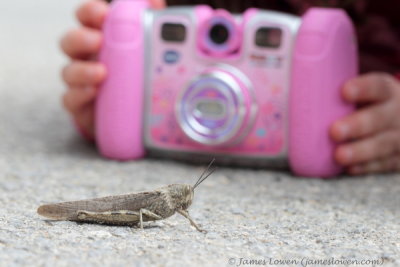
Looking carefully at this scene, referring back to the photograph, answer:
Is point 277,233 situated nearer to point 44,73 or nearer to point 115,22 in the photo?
point 115,22

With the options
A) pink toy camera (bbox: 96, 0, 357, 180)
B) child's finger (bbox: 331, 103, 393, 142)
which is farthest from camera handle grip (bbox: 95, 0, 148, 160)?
child's finger (bbox: 331, 103, 393, 142)

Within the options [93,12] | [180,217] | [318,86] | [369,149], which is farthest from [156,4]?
[180,217]

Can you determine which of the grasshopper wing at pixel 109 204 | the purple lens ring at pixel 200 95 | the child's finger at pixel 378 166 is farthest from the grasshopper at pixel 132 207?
the child's finger at pixel 378 166

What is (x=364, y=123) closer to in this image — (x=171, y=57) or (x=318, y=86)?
(x=318, y=86)

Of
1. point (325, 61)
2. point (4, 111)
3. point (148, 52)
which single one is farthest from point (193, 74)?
point (4, 111)

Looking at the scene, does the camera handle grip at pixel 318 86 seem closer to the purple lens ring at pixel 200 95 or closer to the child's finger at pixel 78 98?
the purple lens ring at pixel 200 95

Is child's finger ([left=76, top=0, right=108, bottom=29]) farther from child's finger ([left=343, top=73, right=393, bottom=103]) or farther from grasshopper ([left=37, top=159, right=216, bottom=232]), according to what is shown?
grasshopper ([left=37, top=159, right=216, bottom=232])
